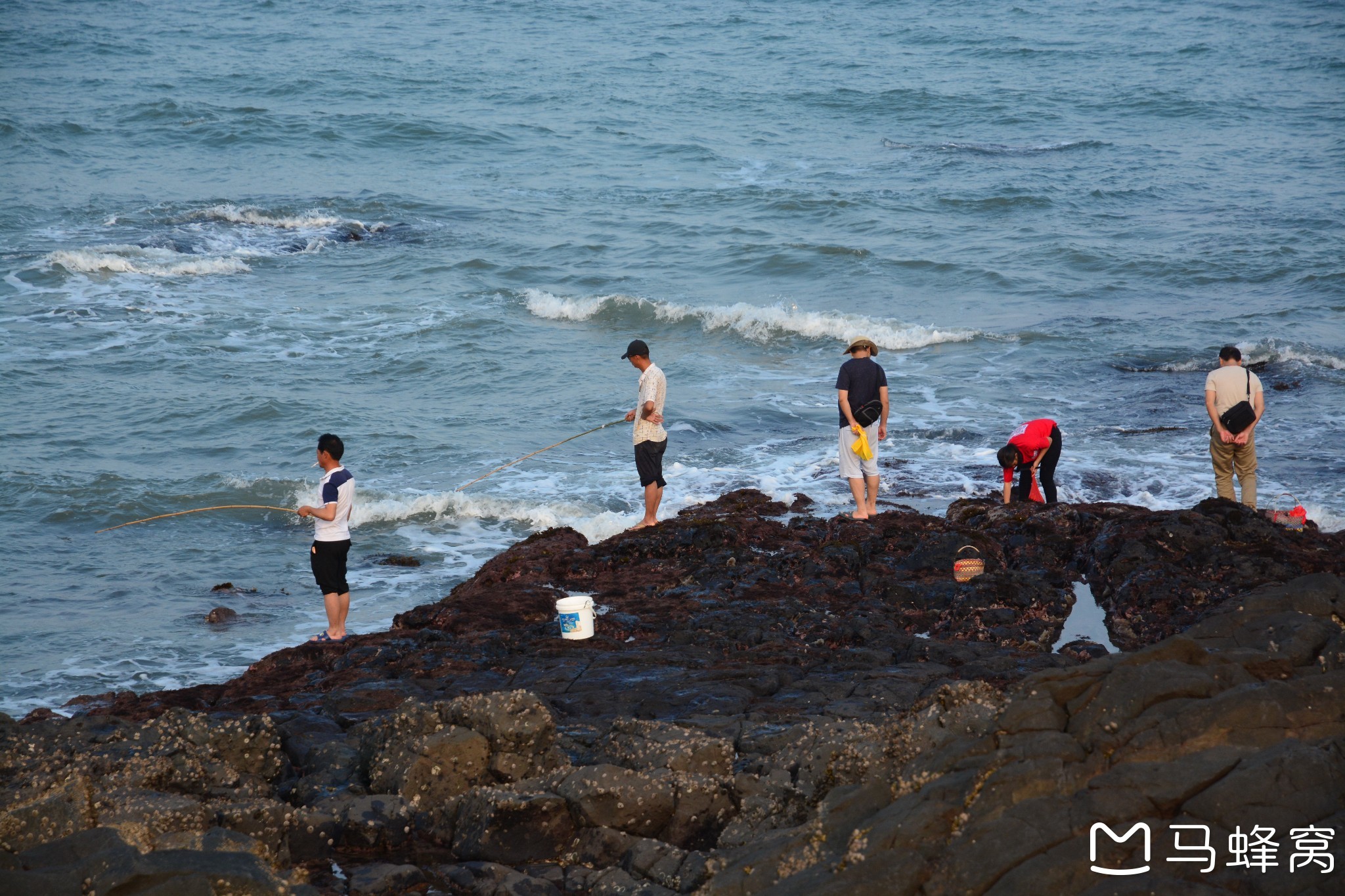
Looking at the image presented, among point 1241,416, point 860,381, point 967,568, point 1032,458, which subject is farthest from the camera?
point 1032,458

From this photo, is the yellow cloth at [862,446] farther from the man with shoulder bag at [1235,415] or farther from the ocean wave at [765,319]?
the ocean wave at [765,319]

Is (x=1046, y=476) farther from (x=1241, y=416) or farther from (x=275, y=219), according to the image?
(x=275, y=219)

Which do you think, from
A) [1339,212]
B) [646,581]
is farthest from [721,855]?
[1339,212]

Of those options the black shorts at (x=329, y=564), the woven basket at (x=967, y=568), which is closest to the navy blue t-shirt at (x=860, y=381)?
the woven basket at (x=967, y=568)

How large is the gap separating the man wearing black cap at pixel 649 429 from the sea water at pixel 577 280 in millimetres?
1019

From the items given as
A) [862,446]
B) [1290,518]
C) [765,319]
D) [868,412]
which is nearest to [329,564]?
[862,446]

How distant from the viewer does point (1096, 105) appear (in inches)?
1270

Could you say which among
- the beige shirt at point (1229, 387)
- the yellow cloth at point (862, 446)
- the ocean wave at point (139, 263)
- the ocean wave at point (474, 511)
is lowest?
the ocean wave at point (474, 511)

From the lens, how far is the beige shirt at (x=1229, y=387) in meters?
9.41

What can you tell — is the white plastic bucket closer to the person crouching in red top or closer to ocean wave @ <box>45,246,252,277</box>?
the person crouching in red top

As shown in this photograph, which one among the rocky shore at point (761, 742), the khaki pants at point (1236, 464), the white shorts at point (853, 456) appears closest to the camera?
the rocky shore at point (761, 742)

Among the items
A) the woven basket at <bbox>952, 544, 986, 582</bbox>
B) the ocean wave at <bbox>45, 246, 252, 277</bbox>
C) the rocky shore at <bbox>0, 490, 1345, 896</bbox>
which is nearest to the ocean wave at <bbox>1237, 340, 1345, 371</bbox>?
the rocky shore at <bbox>0, 490, 1345, 896</bbox>

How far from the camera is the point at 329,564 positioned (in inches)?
327

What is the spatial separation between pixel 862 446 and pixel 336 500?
4.48m
